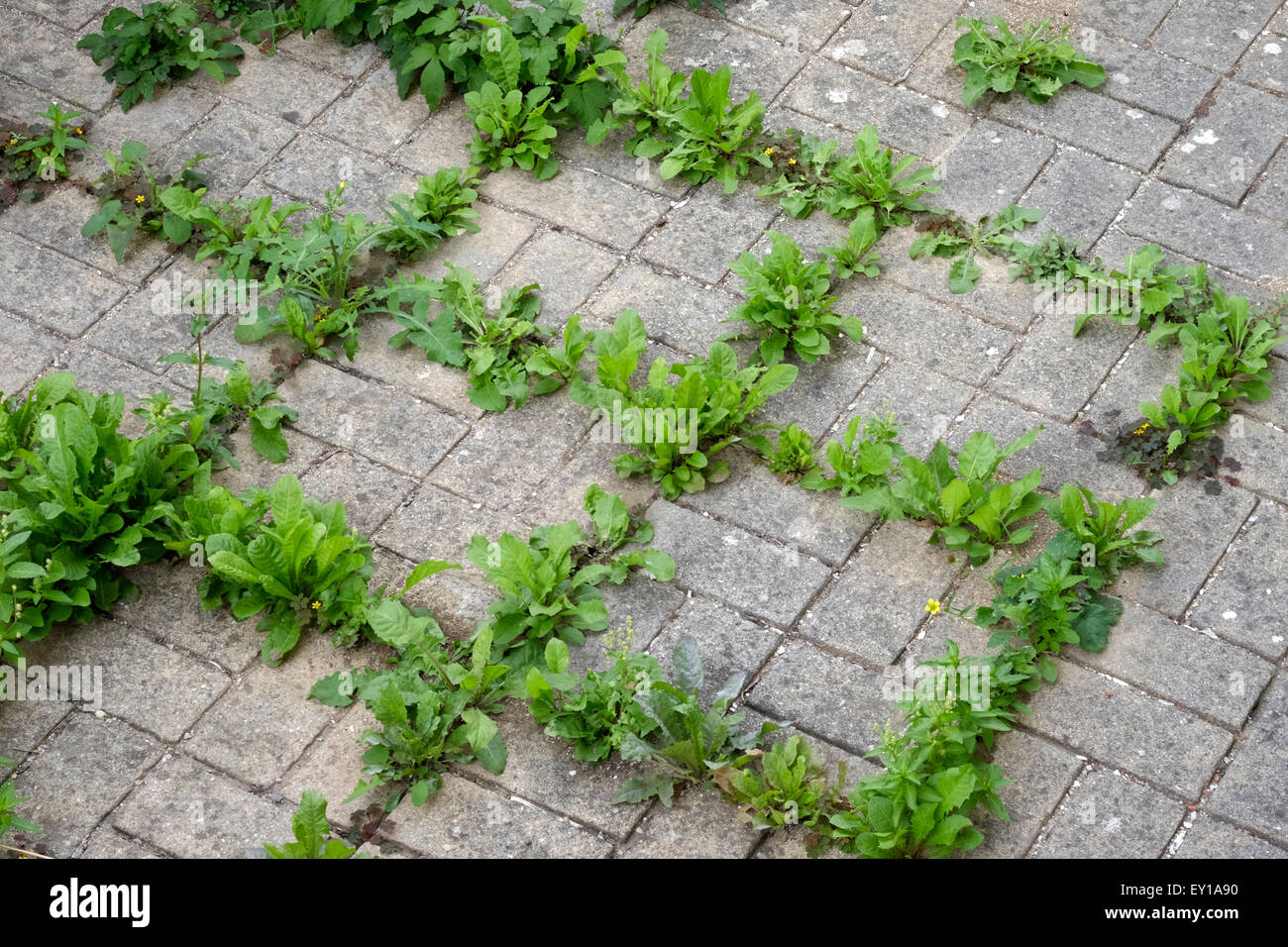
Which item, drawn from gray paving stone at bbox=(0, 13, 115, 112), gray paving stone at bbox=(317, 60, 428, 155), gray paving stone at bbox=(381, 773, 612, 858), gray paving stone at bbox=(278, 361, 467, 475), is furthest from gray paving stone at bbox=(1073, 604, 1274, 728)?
gray paving stone at bbox=(0, 13, 115, 112)

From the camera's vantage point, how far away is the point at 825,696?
4.82 metres

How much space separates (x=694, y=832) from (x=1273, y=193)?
11.9 ft

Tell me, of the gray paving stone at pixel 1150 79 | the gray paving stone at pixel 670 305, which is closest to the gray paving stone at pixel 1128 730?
the gray paving stone at pixel 670 305

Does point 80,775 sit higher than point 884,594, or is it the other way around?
point 884,594

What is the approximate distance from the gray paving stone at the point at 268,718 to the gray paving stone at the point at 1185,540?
2.54 metres

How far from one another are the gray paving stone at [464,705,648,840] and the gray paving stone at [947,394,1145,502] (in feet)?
5.62

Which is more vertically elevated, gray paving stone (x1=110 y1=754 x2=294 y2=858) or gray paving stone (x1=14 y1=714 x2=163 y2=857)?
gray paving stone (x1=110 y1=754 x2=294 y2=858)

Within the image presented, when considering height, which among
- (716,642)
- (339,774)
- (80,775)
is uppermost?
(716,642)

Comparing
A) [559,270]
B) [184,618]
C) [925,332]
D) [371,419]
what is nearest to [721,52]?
[559,270]

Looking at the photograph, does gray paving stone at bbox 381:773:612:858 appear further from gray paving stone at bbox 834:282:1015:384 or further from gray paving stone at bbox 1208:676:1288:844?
gray paving stone at bbox 834:282:1015:384

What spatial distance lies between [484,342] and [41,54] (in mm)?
2853

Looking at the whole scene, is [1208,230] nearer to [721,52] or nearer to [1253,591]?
[1253,591]

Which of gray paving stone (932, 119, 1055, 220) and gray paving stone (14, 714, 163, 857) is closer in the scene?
gray paving stone (14, 714, 163, 857)

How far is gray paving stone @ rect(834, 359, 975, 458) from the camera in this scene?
18.0 feet
